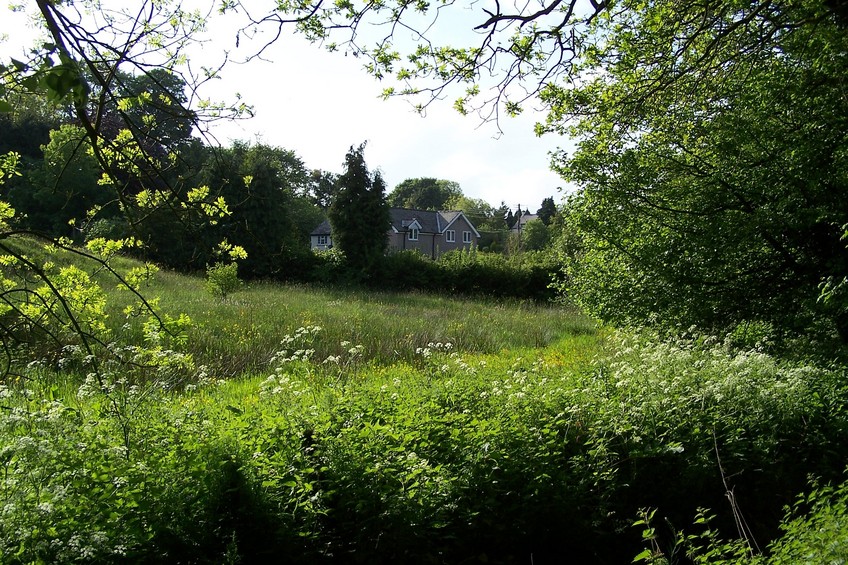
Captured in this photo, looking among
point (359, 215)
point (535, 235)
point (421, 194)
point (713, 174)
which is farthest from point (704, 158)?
point (421, 194)

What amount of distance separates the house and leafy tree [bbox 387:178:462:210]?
92.2 feet

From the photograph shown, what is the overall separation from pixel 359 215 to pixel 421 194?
61.2 meters

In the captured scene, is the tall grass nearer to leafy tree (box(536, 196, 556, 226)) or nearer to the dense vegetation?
the dense vegetation

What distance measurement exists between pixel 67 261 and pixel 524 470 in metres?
18.4

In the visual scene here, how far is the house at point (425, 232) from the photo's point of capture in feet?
175

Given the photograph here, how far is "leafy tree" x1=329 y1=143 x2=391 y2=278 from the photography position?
94.5 feet

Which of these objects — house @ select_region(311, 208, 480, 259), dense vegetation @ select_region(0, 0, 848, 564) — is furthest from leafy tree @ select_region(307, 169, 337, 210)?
dense vegetation @ select_region(0, 0, 848, 564)

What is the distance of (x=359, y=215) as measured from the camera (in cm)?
2927

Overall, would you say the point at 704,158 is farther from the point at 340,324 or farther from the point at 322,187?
the point at 322,187

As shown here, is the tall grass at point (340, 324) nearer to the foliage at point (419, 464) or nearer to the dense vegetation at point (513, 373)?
the dense vegetation at point (513, 373)

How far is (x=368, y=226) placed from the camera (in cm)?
2939

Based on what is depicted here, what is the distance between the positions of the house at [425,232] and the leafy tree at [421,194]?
28113 millimetres

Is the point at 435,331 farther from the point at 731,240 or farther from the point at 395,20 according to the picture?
the point at 395,20

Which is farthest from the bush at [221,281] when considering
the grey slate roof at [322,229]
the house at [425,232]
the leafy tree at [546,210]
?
the leafy tree at [546,210]
